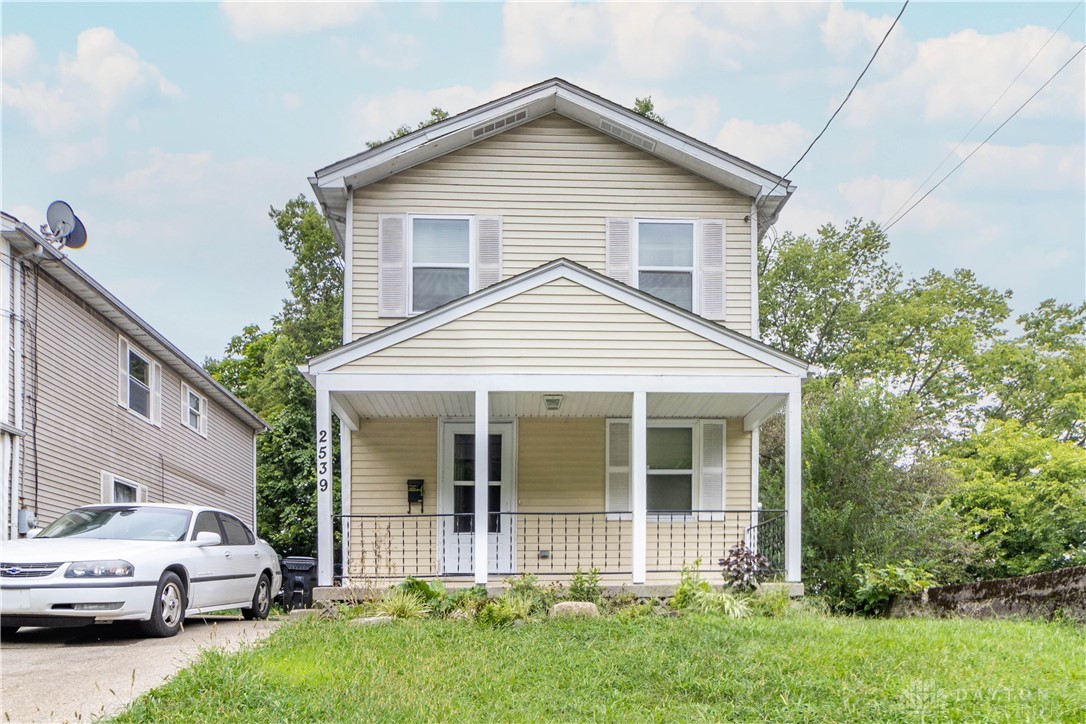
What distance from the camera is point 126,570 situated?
32.3 ft

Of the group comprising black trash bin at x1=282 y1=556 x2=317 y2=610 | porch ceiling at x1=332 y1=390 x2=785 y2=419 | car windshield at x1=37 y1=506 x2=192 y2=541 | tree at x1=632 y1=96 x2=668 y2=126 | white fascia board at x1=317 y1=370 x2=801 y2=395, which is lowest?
black trash bin at x1=282 y1=556 x2=317 y2=610

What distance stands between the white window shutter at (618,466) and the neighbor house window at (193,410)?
38.8ft

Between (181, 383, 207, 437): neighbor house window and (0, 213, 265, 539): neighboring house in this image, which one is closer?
(0, 213, 265, 539): neighboring house

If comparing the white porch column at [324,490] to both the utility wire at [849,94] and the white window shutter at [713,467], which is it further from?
the utility wire at [849,94]

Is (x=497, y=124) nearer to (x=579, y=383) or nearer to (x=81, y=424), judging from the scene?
(x=579, y=383)

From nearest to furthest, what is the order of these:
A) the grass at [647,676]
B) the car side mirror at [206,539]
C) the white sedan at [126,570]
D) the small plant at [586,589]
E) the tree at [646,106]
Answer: the grass at [647,676]
the white sedan at [126,570]
the car side mirror at [206,539]
the small plant at [586,589]
the tree at [646,106]

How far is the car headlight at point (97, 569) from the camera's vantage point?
31.9 feet

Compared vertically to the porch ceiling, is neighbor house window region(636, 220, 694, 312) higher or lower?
higher

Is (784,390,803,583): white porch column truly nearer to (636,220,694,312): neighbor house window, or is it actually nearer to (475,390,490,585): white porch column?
(636,220,694,312): neighbor house window

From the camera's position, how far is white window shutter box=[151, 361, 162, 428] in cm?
2087

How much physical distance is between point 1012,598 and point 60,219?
45.6 ft

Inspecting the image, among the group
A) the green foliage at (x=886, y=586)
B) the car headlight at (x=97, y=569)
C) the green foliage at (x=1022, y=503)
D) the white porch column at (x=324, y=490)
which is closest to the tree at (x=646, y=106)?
the green foliage at (x=1022, y=503)

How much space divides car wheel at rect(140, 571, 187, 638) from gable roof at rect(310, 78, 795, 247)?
6.26m

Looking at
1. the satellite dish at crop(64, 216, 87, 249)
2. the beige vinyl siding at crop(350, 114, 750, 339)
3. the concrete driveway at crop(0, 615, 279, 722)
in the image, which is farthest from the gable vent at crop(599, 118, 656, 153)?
the concrete driveway at crop(0, 615, 279, 722)
